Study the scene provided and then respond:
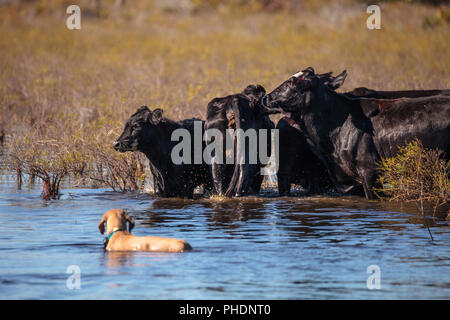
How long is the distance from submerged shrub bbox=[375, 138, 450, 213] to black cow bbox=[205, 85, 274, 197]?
6.28ft

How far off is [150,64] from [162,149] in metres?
13.4

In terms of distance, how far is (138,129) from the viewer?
13.7 meters

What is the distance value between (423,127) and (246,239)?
3.79 m

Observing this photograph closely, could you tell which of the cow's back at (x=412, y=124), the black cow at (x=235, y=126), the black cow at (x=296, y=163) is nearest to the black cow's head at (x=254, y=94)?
the black cow at (x=235, y=126)

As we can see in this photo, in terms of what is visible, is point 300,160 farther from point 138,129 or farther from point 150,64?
point 150,64

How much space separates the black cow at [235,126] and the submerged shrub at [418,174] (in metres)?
1.91

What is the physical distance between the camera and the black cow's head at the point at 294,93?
13336mm

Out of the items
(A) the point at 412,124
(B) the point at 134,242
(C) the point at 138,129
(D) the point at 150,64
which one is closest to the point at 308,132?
(A) the point at 412,124

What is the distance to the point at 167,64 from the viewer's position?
27016 mm

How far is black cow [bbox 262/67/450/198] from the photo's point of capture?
42.5 feet
